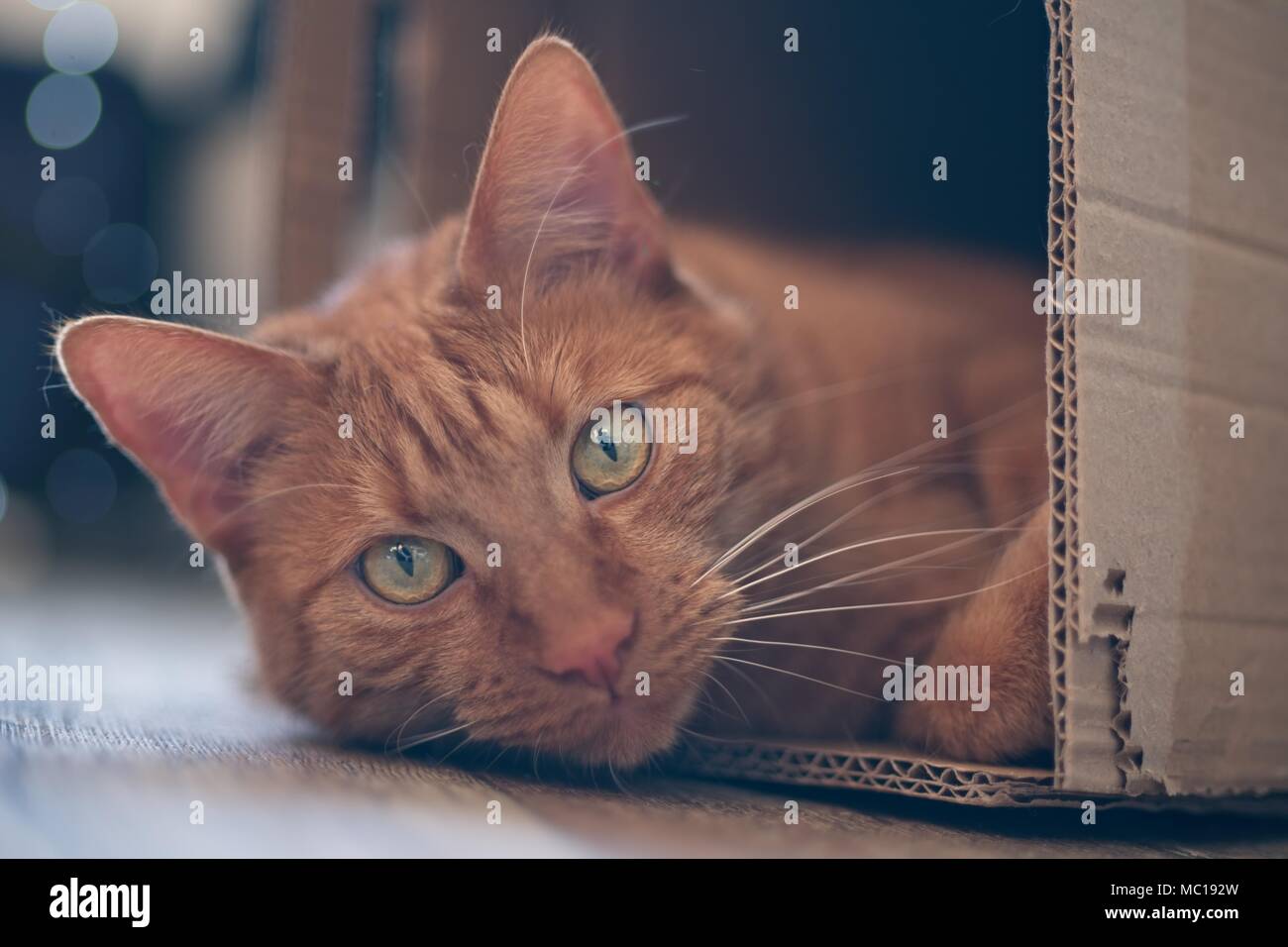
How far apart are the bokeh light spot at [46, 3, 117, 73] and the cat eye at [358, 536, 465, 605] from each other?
7.54 feet

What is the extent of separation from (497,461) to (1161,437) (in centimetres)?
84

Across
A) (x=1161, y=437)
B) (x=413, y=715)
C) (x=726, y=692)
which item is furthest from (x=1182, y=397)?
(x=413, y=715)

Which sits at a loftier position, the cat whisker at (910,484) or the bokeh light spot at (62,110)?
the bokeh light spot at (62,110)

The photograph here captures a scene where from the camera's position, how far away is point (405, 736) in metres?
1.46

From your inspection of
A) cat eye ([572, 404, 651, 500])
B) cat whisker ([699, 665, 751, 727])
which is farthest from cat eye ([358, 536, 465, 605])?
cat whisker ([699, 665, 751, 727])

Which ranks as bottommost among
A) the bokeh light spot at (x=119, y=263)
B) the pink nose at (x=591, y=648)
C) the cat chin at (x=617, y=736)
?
the cat chin at (x=617, y=736)

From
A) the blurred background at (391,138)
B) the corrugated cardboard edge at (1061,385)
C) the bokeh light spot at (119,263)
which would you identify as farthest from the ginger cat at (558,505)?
the bokeh light spot at (119,263)

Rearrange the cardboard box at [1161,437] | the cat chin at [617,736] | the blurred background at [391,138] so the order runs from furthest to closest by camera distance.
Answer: the blurred background at [391,138]
the cat chin at [617,736]
the cardboard box at [1161,437]

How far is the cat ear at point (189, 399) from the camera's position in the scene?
1.36m

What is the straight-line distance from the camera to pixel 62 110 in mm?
3121

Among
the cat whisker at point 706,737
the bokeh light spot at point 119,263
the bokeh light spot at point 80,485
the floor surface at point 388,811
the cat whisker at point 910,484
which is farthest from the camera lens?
the bokeh light spot at point 80,485

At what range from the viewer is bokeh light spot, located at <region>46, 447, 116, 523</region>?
316cm

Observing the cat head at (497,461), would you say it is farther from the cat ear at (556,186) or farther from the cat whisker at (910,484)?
the cat whisker at (910,484)

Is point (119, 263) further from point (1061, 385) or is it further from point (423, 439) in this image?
point (1061, 385)
